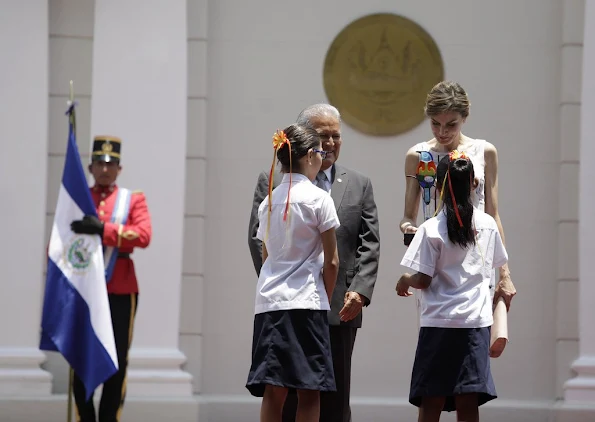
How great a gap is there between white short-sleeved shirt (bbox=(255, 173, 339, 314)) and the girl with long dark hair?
39cm

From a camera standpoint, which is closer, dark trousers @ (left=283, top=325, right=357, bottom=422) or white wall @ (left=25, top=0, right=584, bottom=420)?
dark trousers @ (left=283, top=325, right=357, bottom=422)

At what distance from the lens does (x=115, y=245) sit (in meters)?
5.93

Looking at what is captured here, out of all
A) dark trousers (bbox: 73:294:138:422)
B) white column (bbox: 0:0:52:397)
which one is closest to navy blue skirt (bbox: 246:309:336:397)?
dark trousers (bbox: 73:294:138:422)

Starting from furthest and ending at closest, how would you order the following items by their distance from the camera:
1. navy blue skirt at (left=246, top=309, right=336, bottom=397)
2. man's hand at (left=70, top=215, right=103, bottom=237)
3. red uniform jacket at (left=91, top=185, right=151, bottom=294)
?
red uniform jacket at (left=91, top=185, right=151, bottom=294) < man's hand at (left=70, top=215, right=103, bottom=237) < navy blue skirt at (left=246, top=309, right=336, bottom=397)

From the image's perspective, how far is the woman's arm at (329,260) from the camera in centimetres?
493

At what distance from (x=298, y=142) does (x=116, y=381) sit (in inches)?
70.2

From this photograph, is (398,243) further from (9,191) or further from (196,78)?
(9,191)

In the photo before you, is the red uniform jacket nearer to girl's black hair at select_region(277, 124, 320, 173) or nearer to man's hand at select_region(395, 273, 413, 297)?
girl's black hair at select_region(277, 124, 320, 173)

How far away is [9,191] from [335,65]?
7.56 feet

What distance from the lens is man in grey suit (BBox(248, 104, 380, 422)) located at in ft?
17.4

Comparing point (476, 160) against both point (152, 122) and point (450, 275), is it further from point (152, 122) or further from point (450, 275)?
point (152, 122)

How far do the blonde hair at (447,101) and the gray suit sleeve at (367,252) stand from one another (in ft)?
1.78

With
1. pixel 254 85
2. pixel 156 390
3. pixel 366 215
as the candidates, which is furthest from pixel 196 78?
pixel 366 215

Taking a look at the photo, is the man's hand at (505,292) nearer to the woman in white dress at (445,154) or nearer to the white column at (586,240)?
the woman in white dress at (445,154)
